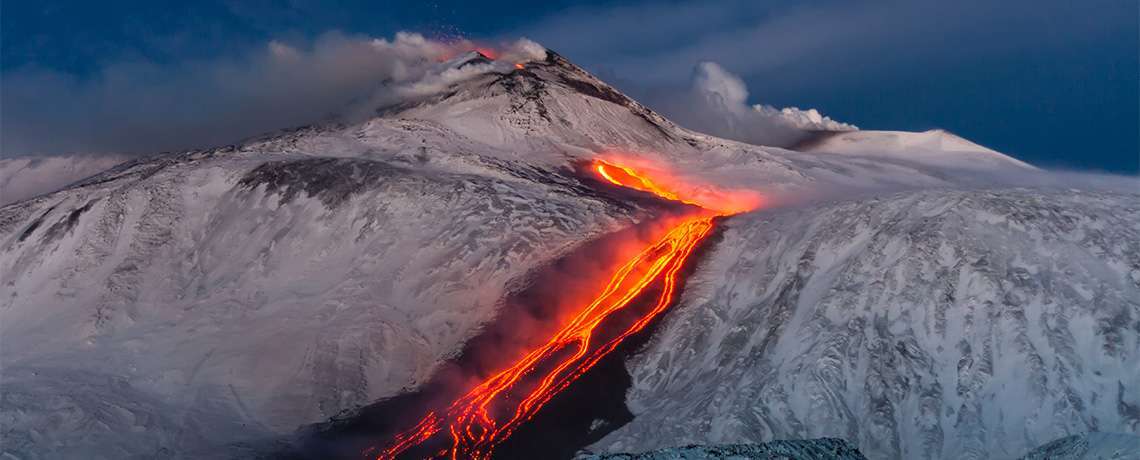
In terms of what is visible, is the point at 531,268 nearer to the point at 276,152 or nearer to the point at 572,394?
the point at 572,394

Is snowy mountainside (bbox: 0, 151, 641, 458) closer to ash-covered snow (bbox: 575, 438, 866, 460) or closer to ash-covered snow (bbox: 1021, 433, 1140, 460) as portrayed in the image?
ash-covered snow (bbox: 575, 438, 866, 460)

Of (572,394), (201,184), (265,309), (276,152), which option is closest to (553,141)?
(276,152)

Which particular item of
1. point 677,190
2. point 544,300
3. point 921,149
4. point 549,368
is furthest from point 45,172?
point 921,149

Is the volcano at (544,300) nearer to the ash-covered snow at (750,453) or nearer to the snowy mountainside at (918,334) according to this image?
the snowy mountainside at (918,334)

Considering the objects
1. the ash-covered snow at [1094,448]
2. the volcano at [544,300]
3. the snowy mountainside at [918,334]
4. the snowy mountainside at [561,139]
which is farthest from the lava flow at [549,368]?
the ash-covered snow at [1094,448]

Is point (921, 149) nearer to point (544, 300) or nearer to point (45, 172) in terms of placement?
point (544, 300)

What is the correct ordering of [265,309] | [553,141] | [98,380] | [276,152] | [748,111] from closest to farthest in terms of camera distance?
[98,380]
[265,309]
[276,152]
[553,141]
[748,111]

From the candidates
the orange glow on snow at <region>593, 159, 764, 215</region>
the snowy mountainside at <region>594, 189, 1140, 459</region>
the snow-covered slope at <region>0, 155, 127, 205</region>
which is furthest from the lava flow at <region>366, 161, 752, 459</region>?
the snow-covered slope at <region>0, 155, 127, 205</region>
